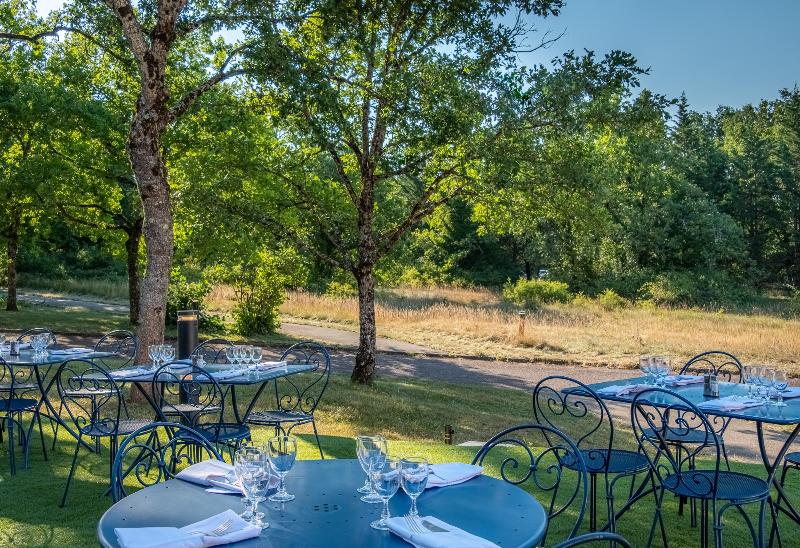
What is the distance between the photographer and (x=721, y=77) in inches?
1203

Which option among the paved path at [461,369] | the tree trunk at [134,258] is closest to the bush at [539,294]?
the paved path at [461,369]

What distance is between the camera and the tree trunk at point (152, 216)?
9172 millimetres

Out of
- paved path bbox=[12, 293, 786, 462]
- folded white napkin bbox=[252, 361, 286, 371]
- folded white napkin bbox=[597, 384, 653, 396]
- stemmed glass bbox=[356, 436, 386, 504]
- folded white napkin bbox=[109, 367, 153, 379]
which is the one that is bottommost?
paved path bbox=[12, 293, 786, 462]

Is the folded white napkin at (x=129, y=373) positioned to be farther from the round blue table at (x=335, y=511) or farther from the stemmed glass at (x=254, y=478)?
the stemmed glass at (x=254, y=478)

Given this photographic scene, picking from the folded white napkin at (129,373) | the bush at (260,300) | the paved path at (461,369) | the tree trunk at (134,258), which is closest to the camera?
the folded white napkin at (129,373)

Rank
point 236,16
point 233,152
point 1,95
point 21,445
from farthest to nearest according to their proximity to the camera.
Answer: point 1,95, point 233,152, point 236,16, point 21,445

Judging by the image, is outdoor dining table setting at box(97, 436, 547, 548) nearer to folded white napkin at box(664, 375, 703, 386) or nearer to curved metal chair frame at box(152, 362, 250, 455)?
curved metal chair frame at box(152, 362, 250, 455)

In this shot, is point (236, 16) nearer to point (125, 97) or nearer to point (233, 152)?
point (233, 152)

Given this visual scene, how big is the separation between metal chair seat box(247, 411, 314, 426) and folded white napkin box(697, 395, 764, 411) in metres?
3.37

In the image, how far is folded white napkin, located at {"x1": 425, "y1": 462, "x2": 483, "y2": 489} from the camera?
3033mm

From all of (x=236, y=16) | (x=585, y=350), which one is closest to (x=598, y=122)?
(x=236, y=16)

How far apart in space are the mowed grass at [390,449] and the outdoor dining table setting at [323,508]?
0.17 metres

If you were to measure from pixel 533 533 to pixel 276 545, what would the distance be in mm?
859

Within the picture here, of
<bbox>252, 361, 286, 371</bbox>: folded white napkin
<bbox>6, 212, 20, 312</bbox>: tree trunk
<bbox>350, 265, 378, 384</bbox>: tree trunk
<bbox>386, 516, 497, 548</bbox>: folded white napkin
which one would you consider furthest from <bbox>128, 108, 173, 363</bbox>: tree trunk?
<bbox>6, 212, 20, 312</bbox>: tree trunk
